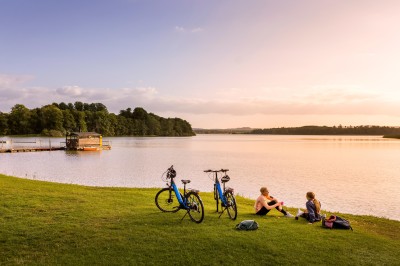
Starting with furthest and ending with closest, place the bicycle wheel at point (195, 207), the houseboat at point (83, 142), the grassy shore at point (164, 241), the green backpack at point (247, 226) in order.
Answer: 1. the houseboat at point (83, 142)
2. the bicycle wheel at point (195, 207)
3. the green backpack at point (247, 226)
4. the grassy shore at point (164, 241)

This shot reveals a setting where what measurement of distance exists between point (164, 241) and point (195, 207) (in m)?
2.33

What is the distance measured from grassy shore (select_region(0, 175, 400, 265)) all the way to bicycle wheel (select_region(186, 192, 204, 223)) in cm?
25

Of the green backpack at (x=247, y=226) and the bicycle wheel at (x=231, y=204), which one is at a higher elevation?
the bicycle wheel at (x=231, y=204)

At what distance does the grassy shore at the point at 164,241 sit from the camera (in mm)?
8945

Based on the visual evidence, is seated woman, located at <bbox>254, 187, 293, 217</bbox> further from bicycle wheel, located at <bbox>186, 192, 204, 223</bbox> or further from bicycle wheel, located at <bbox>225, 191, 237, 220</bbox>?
bicycle wheel, located at <bbox>186, 192, 204, 223</bbox>

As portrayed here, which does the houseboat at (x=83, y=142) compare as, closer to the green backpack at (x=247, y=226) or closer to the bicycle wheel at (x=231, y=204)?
the bicycle wheel at (x=231, y=204)

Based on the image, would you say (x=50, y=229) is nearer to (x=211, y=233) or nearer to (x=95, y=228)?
(x=95, y=228)

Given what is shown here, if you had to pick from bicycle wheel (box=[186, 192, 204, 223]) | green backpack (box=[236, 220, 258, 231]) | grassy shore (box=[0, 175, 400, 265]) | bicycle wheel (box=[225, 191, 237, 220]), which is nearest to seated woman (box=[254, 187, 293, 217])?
grassy shore (box=[0, 175, 400, 265])

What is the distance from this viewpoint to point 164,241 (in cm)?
988

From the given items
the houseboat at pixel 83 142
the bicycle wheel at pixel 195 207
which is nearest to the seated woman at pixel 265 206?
the bicycle wheel at pixel 195 207

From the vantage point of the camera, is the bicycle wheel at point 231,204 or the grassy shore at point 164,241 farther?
the bicycle wheel at point 231,204

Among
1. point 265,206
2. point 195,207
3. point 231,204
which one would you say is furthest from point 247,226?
point 265,206

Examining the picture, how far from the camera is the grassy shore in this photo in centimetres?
895

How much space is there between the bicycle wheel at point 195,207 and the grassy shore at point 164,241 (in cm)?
25
